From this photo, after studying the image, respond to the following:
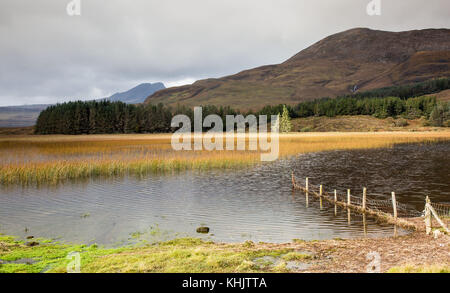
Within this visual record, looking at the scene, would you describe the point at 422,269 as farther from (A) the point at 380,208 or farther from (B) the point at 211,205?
(B) the point at 211,205

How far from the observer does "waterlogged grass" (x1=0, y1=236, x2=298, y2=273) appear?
11.9 m

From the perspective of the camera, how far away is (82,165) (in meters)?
40.6

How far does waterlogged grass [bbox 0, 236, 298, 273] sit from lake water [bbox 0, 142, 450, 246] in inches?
82.4

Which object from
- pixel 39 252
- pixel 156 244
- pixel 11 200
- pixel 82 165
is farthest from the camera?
pixel 82 165

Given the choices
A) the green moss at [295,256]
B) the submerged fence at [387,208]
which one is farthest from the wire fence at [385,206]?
the green moss at [295,256]

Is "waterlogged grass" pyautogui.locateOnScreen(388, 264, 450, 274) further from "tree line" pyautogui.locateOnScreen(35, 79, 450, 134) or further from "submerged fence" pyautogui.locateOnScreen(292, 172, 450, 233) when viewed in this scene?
"tree line" pyautogui.locateOnScreen(35, 79, 450, 134)

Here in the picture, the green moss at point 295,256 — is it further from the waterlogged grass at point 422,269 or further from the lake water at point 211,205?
the lake water at point 211,205

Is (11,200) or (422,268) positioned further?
(11,200)

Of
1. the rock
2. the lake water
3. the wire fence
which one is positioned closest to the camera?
the lake water

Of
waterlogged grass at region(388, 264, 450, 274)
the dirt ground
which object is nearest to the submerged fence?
the dirt ground
